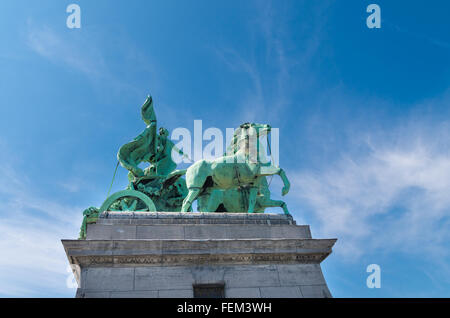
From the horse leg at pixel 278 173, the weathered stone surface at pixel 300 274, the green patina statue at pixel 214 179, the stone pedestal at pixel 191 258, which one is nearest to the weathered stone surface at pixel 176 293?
the stone pedestal at pixel 191 258

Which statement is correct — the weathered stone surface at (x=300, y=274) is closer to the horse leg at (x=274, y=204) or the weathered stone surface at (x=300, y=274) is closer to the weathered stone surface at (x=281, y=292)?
the weathered stone surface at (x=281, y=292)

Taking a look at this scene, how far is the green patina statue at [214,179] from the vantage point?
14023mm

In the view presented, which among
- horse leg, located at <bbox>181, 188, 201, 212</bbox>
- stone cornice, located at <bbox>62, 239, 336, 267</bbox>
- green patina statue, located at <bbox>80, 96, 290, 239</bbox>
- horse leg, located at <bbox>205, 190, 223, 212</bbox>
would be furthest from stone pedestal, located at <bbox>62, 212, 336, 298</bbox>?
horse leg, located at <bbox>205, 190, 223, 212</bbox>

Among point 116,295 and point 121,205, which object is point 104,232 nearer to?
point 116,295

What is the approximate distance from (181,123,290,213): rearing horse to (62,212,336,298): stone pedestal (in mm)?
1944

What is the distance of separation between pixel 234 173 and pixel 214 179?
75 cm

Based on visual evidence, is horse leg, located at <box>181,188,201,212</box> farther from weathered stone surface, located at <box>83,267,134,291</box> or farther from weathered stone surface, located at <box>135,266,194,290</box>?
weathered stone surface, located at <box>83,267,134,291</box>

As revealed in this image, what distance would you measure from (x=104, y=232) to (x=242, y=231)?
157 inches

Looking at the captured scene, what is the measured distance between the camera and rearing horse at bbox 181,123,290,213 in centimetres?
1408

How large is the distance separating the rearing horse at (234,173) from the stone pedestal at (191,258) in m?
1.94

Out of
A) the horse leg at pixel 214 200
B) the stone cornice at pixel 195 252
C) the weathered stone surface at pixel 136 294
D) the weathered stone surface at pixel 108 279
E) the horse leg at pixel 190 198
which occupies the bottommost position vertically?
the weathered stone surface at pixel 136 294

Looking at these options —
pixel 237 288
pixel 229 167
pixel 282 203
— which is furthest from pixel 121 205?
pixel 237 288
